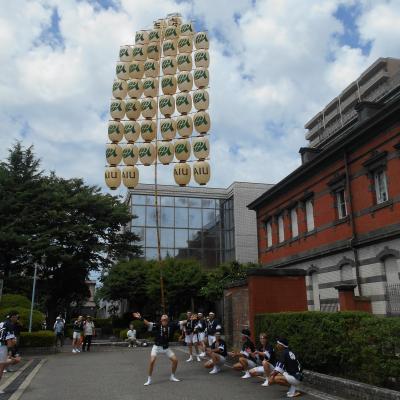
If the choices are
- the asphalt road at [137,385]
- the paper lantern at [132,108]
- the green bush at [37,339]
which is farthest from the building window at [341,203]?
the green bush at [37,339]

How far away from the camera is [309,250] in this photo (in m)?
24.6

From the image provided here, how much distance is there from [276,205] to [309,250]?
5.52 meters

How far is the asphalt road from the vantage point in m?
10.2

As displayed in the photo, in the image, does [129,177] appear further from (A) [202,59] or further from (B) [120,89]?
(A) [202,59]

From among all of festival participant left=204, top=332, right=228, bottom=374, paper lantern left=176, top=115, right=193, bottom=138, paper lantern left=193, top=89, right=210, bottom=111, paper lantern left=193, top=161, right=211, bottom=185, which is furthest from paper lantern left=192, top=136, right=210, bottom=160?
festival participant left=204, top=332, right=228, bottom=374

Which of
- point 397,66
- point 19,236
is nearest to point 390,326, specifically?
point 19,236

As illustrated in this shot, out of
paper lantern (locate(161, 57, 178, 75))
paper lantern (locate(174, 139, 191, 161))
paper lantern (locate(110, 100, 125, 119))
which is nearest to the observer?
paper lantern (locate(174, 139, 191, 161))

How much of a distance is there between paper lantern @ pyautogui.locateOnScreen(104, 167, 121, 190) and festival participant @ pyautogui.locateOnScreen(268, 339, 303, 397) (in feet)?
49.3

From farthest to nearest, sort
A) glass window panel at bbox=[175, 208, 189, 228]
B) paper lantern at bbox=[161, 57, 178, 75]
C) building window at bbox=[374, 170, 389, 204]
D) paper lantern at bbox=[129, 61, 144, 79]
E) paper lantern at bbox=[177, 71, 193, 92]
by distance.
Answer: glass window panel at bbox=[175, 208, 189, 228] → paper lantern at bbox=[129, 61, 144, 79] → paper lantern at bbox=[161, 57, 178, 75] → paper lantern at bbox=[177, 71, 193, 92] → building window at bbox=[374, 170, 389, 204]

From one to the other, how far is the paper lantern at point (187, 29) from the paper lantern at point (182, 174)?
728cm

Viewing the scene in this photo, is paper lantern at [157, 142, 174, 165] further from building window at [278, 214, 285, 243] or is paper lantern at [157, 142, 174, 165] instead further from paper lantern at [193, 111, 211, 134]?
building window at [278, 214, 285, 243]

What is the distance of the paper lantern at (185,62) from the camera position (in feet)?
75.7

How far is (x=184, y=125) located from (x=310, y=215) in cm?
901

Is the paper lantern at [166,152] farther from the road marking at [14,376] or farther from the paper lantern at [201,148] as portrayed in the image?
the road marking at [14,376]
